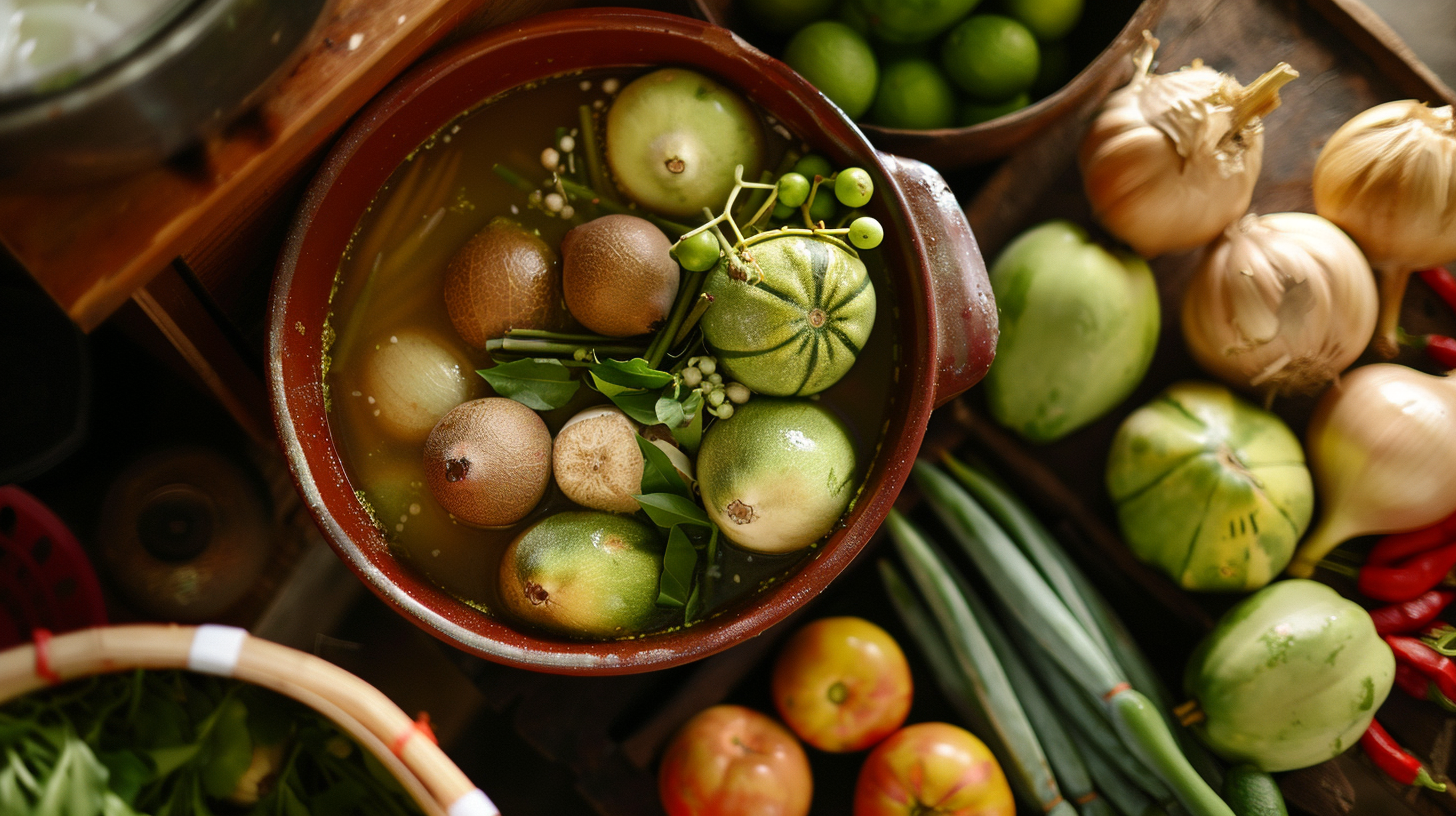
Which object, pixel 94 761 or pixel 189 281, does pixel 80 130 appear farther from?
pixel 94 761

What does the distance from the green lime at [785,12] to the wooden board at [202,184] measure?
1.57 ft

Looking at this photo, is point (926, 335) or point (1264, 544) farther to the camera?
point (1264, 544)

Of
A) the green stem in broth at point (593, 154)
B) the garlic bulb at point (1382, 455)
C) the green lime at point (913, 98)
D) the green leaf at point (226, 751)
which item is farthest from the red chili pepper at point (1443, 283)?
the green leaf at point (226, 751)

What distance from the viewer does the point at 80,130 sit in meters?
0.54

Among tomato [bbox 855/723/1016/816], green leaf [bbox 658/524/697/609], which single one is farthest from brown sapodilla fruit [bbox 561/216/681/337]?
tomato [bbox 855/723/1016/816]

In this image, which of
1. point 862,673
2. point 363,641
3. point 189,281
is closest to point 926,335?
point 862,673

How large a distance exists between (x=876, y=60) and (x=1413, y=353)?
2.91 ft

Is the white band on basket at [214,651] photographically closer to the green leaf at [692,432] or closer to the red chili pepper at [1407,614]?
the green leaf at [692,432]

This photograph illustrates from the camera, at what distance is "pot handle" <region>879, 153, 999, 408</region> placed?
0.88 meters

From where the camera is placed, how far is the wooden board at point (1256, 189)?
1177 millimetres

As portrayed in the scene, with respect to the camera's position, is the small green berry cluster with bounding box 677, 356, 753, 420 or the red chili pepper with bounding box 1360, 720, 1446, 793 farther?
the red chili pepper with bounding box 1360, 720, 1446, 793

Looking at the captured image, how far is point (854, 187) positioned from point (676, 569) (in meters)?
0.46

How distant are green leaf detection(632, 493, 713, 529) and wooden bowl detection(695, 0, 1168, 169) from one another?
51 centimetres

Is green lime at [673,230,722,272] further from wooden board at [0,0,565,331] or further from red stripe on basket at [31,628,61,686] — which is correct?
red stripe on basket at [31,628,61,686]
